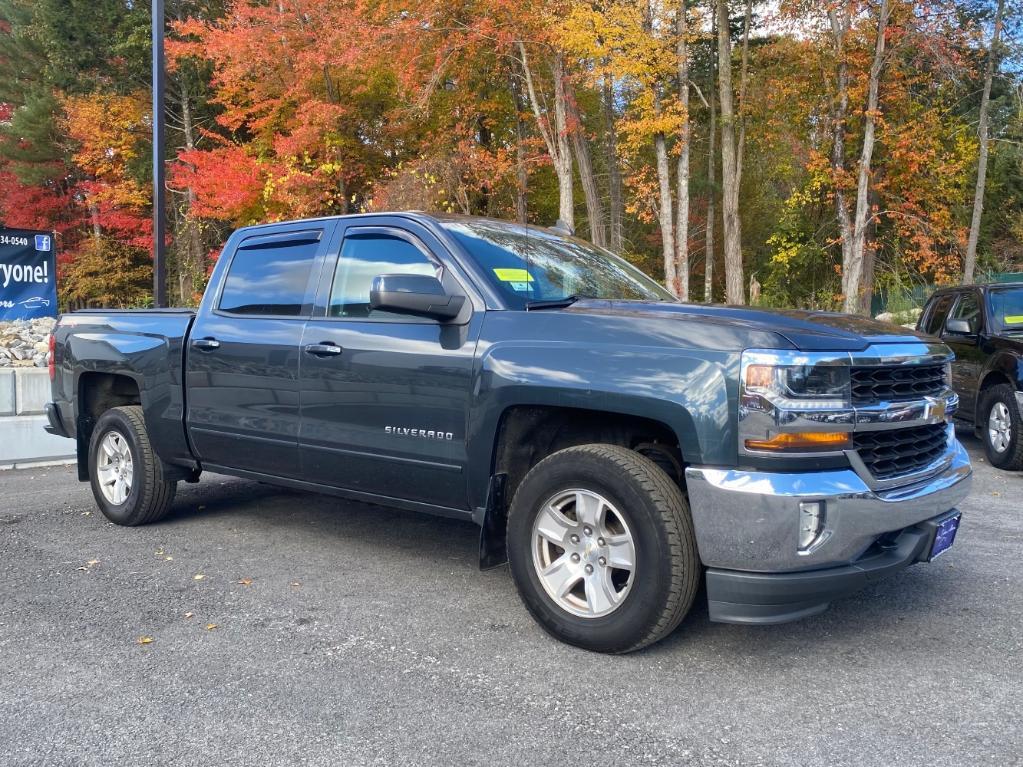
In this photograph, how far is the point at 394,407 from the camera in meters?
4.28

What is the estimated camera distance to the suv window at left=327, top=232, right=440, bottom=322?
446 cm

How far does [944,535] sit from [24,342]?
1428cm

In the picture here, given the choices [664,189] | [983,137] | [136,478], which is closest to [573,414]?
[136,478]

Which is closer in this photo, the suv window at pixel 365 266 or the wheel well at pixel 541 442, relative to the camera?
the wheel well at pixel 541 442

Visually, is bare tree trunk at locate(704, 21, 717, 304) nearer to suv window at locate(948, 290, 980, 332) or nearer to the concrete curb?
suv window at locate(948, 290, 980, 332)

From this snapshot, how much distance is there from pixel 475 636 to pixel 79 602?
6.91 feet

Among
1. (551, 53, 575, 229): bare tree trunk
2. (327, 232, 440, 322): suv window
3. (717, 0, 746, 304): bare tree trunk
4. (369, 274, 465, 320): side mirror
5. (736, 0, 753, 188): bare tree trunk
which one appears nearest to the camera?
(369, 274, 465, 320): side mirror

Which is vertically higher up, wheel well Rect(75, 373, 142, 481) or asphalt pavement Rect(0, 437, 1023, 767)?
wheel well Rect(75, 373, 142, 481)

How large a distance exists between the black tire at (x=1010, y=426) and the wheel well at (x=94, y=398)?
7.35 metres

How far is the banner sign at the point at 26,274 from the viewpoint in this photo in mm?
13391

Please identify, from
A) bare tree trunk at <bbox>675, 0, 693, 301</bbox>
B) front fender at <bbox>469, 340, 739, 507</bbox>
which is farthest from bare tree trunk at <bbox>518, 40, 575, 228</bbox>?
front fender at <bbox>469, 340, 739, 507</bbox>

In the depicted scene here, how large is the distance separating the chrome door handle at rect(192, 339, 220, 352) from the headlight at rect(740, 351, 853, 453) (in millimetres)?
3286

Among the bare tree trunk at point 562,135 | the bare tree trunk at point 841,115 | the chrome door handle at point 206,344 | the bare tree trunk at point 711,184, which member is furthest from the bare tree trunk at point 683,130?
the chrome door handle at point 206,344

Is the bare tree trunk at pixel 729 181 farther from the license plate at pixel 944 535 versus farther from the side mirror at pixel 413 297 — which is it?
the side mirror at pixel 413 297
